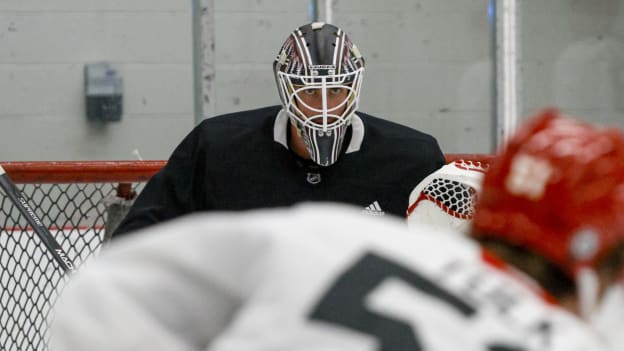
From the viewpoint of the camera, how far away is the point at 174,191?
9.60 ft

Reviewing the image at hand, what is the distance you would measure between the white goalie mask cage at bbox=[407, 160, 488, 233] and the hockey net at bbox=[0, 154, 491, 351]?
113 centimetres

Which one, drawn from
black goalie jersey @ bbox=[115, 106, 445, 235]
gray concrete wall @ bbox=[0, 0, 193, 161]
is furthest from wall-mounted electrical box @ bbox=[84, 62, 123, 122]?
black goalie jersey @ bbox=[115, 106, 445, 235]

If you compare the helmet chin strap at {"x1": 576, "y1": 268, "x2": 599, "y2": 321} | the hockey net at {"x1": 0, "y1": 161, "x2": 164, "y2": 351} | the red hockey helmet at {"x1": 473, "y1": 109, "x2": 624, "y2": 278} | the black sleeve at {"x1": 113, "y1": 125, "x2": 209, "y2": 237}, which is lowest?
the hockey net at {"x1": 0, "y1": 161, "x2": 164, "y2": 351}

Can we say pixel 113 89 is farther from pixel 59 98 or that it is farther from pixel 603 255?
pixel 603 255

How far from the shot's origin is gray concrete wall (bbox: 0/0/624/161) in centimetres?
575

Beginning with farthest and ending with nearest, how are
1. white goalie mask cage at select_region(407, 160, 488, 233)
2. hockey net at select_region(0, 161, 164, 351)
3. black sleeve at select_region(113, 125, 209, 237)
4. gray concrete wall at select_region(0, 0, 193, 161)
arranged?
gray concrete wall at select_region(0, 0, 193, 161)
hockey net at select_region(0, 161, 164, 351)
black sleeve at select_region(113, 125, 209, 237)
white goalie mask cage at select_region(407, 160, 488, 233)

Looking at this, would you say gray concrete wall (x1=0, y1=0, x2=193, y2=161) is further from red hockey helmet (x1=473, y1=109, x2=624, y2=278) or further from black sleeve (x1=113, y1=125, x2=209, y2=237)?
red hockey helmet (x1=473, y1=109, x2=624, y2=278)

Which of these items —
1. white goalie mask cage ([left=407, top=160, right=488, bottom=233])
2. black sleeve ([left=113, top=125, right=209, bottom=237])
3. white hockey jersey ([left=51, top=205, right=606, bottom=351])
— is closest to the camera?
white hockey jersey ([left=51, top=205, right=606, bottom=351])

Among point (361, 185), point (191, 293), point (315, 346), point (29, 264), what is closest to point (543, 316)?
point (315, 346)

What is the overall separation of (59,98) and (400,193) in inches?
120

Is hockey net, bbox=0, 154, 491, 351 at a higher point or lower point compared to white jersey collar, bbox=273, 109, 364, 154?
lower

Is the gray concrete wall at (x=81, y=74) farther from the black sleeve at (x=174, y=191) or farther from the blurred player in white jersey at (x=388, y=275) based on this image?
the blurred player in white jersey at (x=388, y=275)

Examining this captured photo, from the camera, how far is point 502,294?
119cm

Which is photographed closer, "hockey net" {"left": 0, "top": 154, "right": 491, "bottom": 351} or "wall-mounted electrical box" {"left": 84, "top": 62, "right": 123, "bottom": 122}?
"hockey net" {"left": 0, "top": 154, "right": 491, "bottom": 351}
